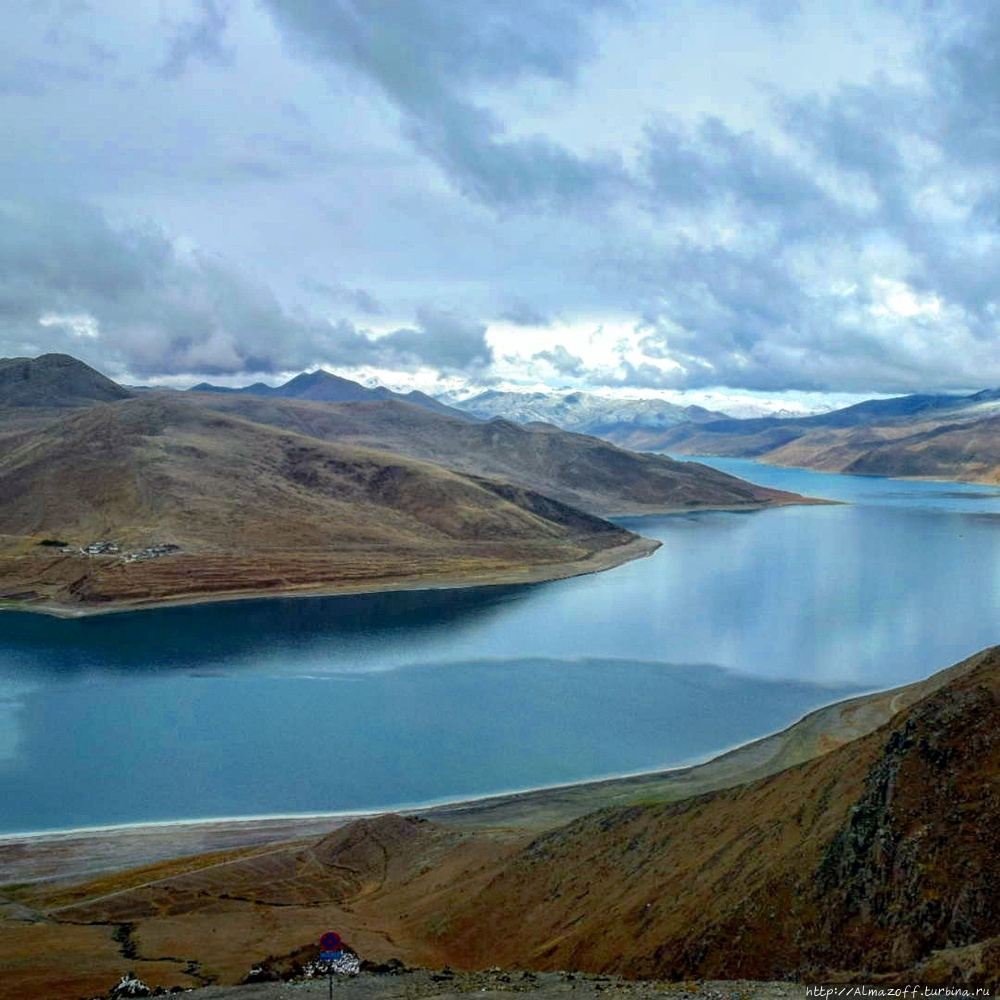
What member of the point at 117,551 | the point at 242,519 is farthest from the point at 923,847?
the point at 242,519

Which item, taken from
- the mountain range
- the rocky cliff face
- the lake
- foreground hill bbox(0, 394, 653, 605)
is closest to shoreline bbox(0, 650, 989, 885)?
the lake

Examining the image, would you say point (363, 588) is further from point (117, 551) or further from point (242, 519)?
point (117, 551)

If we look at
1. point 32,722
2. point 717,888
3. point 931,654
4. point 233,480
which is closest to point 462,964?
point 717,888

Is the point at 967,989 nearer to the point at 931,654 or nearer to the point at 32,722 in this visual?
the point at 32,722

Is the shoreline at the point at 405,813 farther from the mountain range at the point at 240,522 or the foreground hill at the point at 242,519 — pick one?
the foreground hill at the point at 242,519

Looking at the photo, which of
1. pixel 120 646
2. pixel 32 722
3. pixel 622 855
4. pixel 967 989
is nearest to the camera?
pixel 967 989

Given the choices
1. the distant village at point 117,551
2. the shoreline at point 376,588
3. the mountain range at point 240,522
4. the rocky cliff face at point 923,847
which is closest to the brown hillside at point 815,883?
the rocky cliff face at point 923,847
